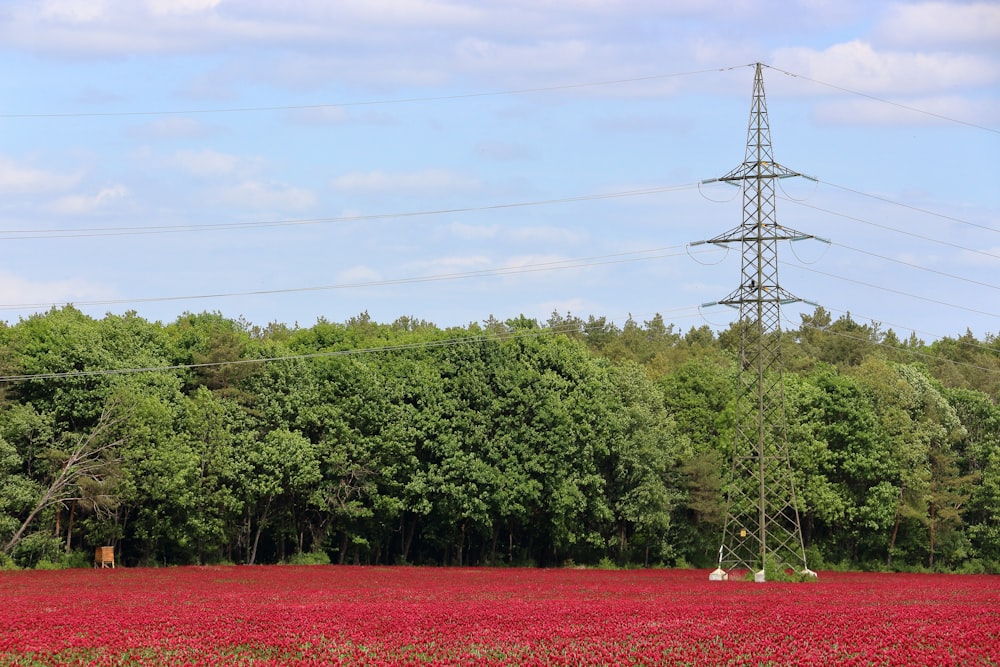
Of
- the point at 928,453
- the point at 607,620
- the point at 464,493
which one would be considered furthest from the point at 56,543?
the point at 928,453

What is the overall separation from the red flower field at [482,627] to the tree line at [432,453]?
21.2 metres

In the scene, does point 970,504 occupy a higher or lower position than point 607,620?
higher

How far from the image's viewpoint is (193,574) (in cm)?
5784

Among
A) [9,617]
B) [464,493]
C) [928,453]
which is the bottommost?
[9,617]

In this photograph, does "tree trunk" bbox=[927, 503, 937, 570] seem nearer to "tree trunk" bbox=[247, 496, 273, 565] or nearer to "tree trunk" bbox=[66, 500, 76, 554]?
"tree trunk" bbox=[247, 496, 273, 565]

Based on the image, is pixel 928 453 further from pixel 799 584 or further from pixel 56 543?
pixel 56 543

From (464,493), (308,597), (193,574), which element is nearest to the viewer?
(308,597)

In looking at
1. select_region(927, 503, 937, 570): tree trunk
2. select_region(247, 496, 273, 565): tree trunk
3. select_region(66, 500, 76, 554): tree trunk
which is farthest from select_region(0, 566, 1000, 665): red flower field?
select_region(927, 503, 937, 570): tree trunk

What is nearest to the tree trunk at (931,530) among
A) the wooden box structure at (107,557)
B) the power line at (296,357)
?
the power line at (296,357)

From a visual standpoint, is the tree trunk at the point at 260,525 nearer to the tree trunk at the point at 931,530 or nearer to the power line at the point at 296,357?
the power line at the point at 296,357

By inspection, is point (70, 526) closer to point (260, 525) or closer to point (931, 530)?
point (260, 525)

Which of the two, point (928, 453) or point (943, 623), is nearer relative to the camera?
point (943, 623)

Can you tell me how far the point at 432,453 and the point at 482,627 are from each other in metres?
49.6

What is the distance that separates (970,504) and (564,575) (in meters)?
45.9
